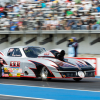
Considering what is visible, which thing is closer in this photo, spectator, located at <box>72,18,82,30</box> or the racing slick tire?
the racing slick tire

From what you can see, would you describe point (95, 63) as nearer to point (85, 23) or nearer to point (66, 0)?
point (85, 23)

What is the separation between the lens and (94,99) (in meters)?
6.21

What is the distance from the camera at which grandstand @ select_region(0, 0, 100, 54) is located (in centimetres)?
1708

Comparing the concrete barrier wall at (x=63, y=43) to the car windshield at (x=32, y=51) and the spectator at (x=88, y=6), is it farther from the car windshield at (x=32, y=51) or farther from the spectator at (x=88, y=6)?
the car windshield at (x=32, y=51)

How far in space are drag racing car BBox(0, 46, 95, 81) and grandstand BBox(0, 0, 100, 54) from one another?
255 inches

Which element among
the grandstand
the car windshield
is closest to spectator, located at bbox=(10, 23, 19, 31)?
the grandstand

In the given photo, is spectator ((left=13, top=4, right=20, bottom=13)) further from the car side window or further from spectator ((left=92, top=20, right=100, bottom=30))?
the car side window

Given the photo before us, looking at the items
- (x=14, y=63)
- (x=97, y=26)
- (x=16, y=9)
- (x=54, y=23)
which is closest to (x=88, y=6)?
(x=97, y=26)

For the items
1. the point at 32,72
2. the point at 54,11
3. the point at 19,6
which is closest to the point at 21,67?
the point at 32,72

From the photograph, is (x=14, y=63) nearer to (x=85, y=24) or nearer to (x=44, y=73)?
(x=44, y=73)

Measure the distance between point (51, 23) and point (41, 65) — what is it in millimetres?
8253

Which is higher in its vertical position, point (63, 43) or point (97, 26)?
point (97, 26)

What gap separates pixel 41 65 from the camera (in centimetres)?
997

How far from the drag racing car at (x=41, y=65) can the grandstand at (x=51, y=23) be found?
649 centimetres
